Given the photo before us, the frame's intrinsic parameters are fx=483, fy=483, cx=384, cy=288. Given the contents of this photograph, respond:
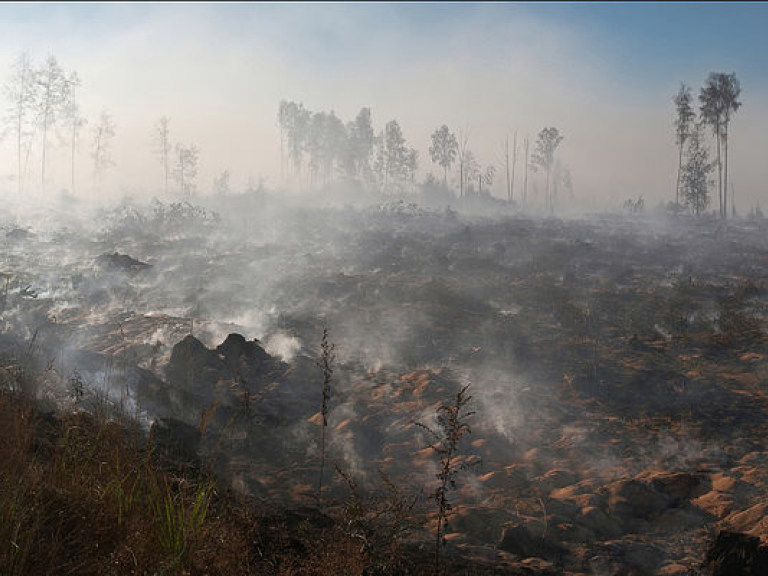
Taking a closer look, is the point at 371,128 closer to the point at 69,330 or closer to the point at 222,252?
the point at 222,252

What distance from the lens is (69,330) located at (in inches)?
486

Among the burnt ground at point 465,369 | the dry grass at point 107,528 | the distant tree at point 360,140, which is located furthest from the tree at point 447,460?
the distant tree at point 360,140

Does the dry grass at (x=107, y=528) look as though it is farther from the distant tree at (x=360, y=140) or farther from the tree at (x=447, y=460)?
the distant tree at (x=360, y=140)

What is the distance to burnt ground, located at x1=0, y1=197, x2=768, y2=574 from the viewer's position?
19.6 feet

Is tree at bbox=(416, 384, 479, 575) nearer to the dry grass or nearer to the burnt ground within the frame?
the burnt ground

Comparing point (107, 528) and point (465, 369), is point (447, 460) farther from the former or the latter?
point (465, 369)

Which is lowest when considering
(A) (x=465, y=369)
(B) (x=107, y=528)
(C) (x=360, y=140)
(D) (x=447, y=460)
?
(A) (x=465, y=369)

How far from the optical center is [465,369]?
1091cm

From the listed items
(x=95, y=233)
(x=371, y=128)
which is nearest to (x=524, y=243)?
(x=95, y=233)

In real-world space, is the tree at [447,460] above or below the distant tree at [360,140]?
below

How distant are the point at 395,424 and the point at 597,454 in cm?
334

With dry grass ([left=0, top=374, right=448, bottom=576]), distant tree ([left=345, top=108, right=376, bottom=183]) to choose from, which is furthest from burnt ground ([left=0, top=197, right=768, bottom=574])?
distant tree ([left=345, top=108, right=376, bottom=183])

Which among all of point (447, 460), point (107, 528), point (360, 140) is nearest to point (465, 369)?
point (447, 460)

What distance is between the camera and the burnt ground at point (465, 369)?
598 centimetres
